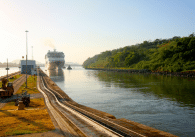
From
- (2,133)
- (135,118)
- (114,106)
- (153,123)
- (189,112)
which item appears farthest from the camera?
(114,106)

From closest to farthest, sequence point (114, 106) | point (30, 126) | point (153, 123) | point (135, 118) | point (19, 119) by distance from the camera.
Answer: point (30, 126) → point (19, 119) → point (153, 123) → point (135, 118) → point (114, 106)

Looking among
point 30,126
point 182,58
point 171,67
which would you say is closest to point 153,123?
point 30,126

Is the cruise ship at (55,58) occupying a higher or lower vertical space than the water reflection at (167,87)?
higher

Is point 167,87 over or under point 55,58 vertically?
under

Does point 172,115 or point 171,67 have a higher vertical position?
point 171,67

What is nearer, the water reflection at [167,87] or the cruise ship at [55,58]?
the water reflection at [167,87]

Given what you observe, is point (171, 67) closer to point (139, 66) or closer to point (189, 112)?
point (139, 66)

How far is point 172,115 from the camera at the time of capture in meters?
25.0

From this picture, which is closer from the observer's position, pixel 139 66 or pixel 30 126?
pixel 30 126

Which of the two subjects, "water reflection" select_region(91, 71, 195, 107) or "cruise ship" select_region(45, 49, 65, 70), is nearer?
"water reflection" select_region(91, 71, 195, 107)

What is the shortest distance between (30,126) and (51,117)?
10.1ft

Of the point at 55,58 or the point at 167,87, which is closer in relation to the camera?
the point at 167,87

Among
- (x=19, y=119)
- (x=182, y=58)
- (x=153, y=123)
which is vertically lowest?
(x=153, y=123)

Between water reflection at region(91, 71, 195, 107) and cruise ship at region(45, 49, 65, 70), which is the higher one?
cruise ship at region(45, 49, 65, 70)
